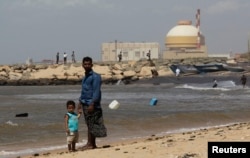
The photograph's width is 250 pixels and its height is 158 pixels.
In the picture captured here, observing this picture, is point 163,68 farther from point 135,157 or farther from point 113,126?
point 135,157

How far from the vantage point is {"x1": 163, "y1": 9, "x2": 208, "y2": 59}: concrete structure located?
131 meters

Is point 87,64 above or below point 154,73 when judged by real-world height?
above

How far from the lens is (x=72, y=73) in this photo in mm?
73250

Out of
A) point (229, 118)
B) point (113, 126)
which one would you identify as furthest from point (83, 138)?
point (229, 118)

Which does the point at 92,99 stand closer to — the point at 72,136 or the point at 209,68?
the point at 72,136

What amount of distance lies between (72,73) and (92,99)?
63552 mm

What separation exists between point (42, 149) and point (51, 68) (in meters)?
63.0

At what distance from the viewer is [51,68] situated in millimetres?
75562

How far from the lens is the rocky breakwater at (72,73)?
7156 cm

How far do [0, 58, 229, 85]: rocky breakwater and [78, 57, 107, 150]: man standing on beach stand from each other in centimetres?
5805

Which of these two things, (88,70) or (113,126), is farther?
(113,126)

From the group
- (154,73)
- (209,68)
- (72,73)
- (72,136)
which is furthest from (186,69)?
(72,136)

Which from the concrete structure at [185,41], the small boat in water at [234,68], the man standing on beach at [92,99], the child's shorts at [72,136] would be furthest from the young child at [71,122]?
the concrete structure at [185,41]

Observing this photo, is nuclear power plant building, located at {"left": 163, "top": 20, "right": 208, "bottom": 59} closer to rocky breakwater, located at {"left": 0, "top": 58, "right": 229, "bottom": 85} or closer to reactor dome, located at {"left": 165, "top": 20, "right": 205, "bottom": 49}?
reactor dome, located at {"left": 165, "top": 20, "right": 205, "bottom": 49}
